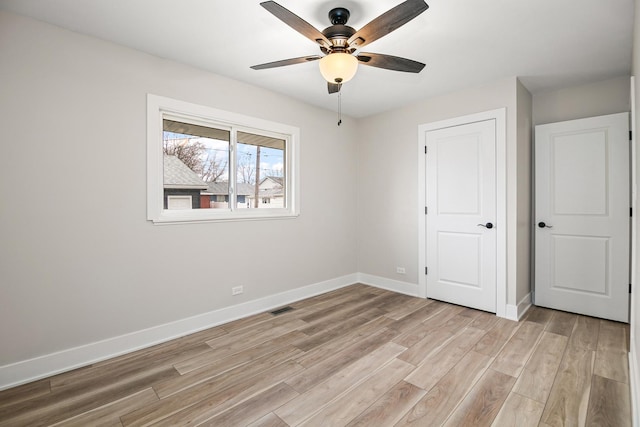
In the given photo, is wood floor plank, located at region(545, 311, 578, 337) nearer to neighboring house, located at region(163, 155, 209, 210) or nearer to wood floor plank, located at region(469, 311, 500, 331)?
wood floor plank, located at region(469, 311, 500, 331)

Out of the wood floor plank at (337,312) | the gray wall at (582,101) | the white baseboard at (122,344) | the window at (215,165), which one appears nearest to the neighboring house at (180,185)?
the window at (215,165)

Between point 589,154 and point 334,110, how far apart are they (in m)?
3.03

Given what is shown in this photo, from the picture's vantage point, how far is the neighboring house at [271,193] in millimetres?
3635

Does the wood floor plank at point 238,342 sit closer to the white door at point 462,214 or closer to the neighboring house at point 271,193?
the neighboring house at point 271,193

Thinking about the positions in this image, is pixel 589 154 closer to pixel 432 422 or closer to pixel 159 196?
pixel 432 422

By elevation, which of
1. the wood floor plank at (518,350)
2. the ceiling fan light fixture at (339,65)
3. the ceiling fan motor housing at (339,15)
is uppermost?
the ceiling fan motor housing at (339,15)

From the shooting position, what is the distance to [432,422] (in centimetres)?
172

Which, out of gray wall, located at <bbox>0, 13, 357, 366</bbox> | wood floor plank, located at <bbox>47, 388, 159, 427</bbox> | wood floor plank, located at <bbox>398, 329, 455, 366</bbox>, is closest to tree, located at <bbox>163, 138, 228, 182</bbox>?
gray wall, located at <bbox>0, 13, 357, 366</bbox>

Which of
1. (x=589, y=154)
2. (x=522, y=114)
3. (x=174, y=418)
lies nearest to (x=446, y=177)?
(x=522, y=114)

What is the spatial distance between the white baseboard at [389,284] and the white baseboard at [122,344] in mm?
1366

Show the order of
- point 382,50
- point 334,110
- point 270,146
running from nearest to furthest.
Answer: point 382,50, point 270,146, point 334,110

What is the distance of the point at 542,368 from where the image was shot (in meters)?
2.27

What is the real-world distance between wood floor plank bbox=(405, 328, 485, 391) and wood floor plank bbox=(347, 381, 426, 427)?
3.8 inches

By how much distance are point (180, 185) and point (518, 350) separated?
11.1ft
